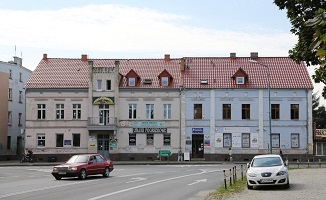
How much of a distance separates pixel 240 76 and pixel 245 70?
179 centimetres

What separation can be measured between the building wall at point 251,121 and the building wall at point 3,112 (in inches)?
872

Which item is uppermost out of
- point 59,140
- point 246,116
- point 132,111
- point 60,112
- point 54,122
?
point 132,111

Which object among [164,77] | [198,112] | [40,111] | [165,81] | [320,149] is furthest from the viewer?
[164,77]

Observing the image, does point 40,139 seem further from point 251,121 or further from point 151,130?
point 251,121

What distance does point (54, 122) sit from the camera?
57375 mm

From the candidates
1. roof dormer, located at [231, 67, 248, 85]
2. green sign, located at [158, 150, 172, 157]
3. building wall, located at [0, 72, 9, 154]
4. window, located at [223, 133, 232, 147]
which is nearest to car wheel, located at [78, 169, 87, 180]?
green sign, located at [158, 150, 172, 157]

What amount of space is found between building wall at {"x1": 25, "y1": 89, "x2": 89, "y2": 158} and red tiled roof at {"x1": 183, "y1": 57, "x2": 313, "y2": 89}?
475 inches

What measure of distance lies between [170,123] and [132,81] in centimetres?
635

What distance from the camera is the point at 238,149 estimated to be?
185ft

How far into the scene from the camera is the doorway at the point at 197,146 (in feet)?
188

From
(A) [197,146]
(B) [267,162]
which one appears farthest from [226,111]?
(B) [267,162]

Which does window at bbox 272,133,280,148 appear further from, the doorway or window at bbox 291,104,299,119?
the doorway

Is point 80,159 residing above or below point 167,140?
below

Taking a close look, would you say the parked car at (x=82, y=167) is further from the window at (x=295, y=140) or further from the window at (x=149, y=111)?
the window at (x=295, y=140)
